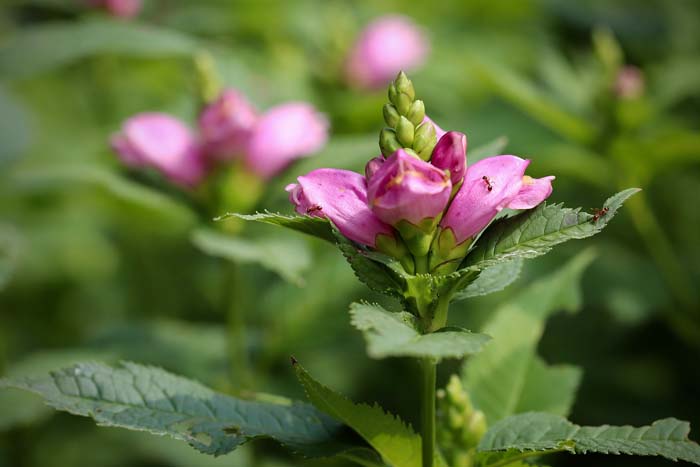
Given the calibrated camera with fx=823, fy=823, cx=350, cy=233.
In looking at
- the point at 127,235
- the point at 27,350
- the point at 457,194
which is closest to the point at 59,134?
the point at 127,235

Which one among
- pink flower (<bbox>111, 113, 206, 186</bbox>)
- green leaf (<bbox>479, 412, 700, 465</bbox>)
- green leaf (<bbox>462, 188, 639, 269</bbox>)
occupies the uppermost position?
green leaf (<bbox>462, 188, 639, 269</bbox>)

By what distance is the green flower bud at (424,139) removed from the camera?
0.98m

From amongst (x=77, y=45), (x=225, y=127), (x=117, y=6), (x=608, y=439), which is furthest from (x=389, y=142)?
(x=117, y=6)

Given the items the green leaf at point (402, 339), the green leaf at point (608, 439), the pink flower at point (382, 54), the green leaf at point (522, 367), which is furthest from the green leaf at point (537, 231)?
the pink flower at point (382, 54)

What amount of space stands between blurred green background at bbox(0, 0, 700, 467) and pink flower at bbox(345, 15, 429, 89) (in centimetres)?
5

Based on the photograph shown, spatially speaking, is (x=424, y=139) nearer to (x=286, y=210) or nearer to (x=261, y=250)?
(x=261, y=250)

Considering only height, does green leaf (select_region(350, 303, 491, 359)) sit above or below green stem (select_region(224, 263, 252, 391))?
above

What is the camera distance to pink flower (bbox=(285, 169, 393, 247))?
993 millimetres

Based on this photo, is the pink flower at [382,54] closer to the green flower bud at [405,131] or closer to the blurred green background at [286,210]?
the blurred green background at [286,210]

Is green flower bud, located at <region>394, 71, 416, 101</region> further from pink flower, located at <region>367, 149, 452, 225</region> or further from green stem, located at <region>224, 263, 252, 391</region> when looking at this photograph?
green stem, located at <region>224, 263, 252, 391</region>

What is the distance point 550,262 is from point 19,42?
164 centimetres

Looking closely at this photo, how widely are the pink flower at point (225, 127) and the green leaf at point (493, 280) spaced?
0.98 meters

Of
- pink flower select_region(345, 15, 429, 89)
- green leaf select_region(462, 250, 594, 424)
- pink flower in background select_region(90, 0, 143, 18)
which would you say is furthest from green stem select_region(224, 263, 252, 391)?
pink flower in background select_region(90, 0, 143, 18)

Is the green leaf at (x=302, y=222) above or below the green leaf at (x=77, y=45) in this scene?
below
